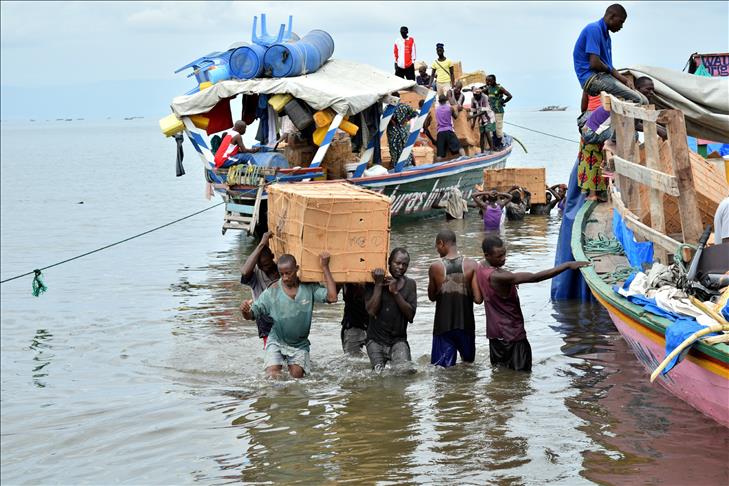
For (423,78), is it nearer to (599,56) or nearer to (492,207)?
(492,207)

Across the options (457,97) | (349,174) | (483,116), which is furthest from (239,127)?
(483,116)

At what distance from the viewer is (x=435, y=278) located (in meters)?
9.14

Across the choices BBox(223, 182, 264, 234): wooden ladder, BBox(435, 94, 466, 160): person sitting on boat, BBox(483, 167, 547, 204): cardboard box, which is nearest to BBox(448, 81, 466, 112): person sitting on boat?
BBox(435, 94, 466, 160): person sitting on boat

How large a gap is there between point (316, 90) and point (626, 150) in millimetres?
9768

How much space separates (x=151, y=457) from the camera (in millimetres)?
8336

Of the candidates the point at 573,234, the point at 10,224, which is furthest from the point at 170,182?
the point at 573,234

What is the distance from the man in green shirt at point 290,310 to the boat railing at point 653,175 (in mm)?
2658

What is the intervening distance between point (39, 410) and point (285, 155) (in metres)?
10.4

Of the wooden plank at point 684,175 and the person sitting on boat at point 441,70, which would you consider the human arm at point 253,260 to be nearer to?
the wooden plank at point 684,175

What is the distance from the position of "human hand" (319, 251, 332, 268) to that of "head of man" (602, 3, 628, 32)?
4.59 m

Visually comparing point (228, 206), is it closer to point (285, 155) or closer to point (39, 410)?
point (285, 155)

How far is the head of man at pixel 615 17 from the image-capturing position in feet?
37.2

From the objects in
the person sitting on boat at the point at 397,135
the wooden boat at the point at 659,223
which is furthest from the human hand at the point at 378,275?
the person sitting on boat at the point at 397,135

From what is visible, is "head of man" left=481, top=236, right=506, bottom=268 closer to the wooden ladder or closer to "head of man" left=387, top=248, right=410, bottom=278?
"head of man" left=387, top=248, right=410, bottom=278
